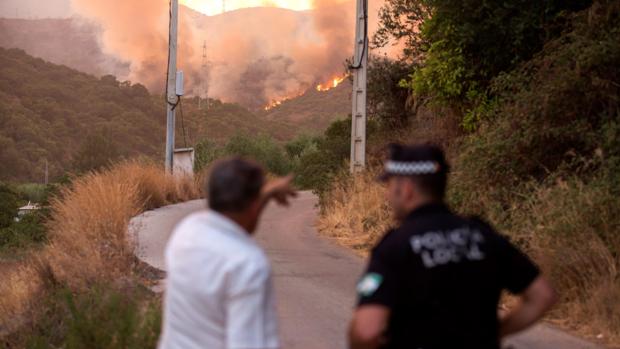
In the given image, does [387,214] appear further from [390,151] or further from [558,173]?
[390,151]

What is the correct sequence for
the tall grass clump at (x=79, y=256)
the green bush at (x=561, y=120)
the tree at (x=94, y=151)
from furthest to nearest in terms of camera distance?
1. the tree at (x=94, y=151)
2. the green bush at (x=561, y=120)
3. the tall grass clump at (x=79, y=256)

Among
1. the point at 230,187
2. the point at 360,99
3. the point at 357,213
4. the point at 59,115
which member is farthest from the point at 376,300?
the point at 59,115

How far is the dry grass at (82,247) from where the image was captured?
11195 mm

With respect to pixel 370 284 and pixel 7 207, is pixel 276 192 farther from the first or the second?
pixel 7 207

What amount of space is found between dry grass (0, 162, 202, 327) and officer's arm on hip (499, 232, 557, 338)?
6970 mm

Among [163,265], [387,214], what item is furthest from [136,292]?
[387,214]

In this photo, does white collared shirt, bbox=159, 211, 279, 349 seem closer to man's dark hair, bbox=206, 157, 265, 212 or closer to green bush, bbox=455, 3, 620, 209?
man's dark hair, bbox=206, 157, 265, 212

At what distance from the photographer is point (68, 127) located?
98.6 m

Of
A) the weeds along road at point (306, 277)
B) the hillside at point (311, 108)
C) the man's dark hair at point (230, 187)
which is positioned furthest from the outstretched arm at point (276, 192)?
the hillside at point (311, 108)

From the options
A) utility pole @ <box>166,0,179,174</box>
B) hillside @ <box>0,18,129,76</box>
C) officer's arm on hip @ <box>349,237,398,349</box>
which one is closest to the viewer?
officer's arm on hip @ <box>349,237,398,349</box>

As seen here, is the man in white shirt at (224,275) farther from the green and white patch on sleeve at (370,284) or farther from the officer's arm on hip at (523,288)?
the officer's arm on hip at (523,288)

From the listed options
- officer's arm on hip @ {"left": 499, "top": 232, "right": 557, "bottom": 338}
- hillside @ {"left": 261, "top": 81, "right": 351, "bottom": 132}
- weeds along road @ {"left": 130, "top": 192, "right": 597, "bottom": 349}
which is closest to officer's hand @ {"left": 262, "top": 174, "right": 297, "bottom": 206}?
officer's arm on hip @ {"left": 499, "top": 232, "right": 557, "bottom": 338}

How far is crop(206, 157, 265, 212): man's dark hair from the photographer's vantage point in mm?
3297

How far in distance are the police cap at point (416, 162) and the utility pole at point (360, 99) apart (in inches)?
632
